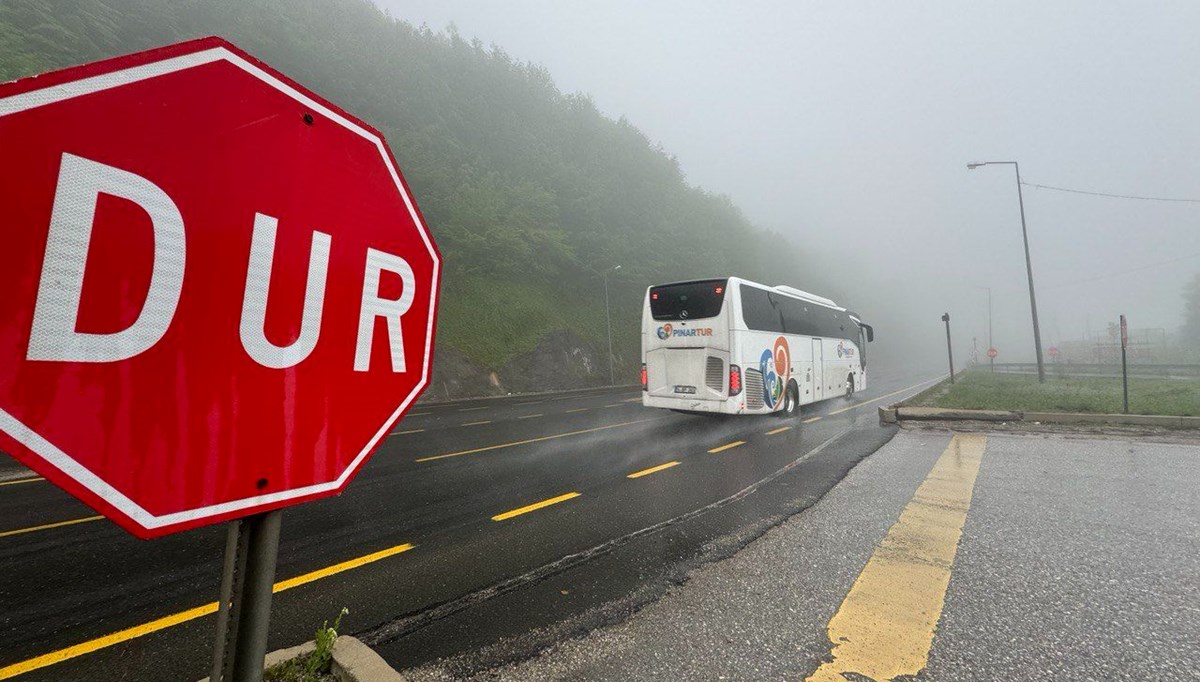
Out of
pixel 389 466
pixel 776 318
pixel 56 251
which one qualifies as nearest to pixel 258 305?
pixel 56 251

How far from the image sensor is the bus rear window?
10258mm

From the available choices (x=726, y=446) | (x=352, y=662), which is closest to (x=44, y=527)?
(x=352, y=662)

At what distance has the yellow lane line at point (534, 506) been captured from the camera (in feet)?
15.2

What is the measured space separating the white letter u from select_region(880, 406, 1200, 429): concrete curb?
36.9 ft

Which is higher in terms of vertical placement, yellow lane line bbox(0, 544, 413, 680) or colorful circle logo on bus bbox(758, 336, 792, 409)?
colorful circle logo on bus bbox(758, 336, 792, 409)

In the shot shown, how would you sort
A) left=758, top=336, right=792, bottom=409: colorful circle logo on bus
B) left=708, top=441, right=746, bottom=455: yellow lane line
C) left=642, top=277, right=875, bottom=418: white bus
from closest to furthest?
left=708, top=441, right=746, bottom=455: yellow lane line → left=642, top=277, right=875, bottom=418: white bus → left=758, top=336, right=792, bottom=409: colorful circle logo on bus

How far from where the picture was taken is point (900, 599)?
2883 millimetres

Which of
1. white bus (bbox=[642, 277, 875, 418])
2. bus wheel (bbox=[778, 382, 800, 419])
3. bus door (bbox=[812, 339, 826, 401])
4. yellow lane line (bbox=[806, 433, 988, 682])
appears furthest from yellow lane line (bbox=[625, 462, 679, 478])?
bus door (bbox=[812, 339, 826, 401])

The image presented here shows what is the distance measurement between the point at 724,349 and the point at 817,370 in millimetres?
5392

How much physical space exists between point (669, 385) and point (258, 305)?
10.1 m

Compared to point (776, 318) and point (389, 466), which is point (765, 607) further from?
point (776, 318)

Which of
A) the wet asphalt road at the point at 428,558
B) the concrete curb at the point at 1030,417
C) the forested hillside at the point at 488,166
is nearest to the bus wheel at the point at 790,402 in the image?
the concrete curb at the point at 1030,417

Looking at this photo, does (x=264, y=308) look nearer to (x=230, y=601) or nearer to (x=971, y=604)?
(x=230, y=601)

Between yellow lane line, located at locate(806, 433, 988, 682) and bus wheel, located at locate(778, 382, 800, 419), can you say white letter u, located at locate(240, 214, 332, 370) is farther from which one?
bus wheel, located at locate(778, 382, 800, 419)
